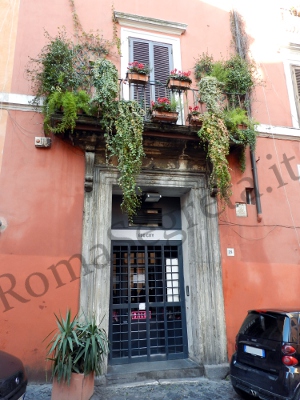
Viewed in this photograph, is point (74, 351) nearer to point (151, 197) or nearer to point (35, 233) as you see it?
point (35, 233)

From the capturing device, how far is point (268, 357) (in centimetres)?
413

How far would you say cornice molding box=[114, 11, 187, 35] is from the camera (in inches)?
285

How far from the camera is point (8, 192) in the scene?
5.64 metres

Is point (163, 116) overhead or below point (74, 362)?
overhead

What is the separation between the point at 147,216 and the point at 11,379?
4349mm

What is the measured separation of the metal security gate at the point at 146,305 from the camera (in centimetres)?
635

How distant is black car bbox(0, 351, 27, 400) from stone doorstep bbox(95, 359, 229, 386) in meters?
2.10

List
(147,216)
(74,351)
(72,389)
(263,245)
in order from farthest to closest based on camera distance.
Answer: (147,216) → (263,245) → (74,351) → (72,389)

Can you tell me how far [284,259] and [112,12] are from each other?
6914 mm

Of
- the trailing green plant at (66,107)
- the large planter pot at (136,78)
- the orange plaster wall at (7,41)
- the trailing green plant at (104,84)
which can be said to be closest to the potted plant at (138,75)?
the large planter pot at (136,78)

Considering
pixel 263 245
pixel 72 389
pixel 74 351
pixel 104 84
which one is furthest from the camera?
pixel 263 245

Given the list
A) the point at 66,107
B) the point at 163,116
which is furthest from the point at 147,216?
the point at 66,107

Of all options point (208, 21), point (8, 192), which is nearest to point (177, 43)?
point (208, 21)

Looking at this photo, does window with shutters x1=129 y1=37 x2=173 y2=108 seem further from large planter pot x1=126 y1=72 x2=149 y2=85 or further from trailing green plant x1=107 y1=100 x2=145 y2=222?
trailing green plant x1=107 y1=100 x2=145 y2=222
